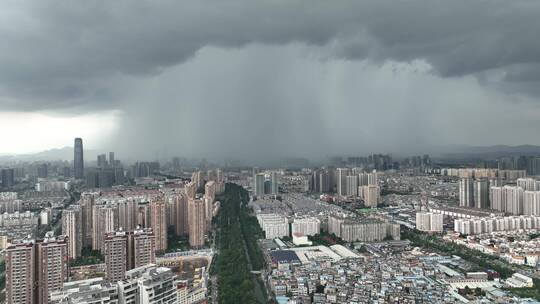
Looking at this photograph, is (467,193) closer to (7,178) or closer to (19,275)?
(19,275)

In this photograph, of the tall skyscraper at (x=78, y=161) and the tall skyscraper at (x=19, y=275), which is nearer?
the tall skyscraper at (x=19, y=275)

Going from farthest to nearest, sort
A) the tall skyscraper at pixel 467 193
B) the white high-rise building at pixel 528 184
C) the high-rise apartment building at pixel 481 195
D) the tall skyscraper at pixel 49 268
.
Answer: the tall skyscraper at pixel 467 193, the high-rise apartment building at pixel 481 195, the white high-rise building at pixel 528 184, the tall skyscraper at pixel 49 268

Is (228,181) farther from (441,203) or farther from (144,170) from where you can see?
(441,203)

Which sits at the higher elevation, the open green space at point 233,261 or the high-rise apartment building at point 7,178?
the high-rise apartment building at point 7,178

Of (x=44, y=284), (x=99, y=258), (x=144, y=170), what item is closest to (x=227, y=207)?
(x=99, y=258)

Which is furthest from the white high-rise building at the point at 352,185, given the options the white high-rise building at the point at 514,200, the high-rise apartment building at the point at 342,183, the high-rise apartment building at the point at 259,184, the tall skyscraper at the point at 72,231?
the tall skyscraper at the point at 72,231

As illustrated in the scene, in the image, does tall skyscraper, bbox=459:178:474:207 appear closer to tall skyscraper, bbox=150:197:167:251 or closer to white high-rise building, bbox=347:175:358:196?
white high-rise building, bbox=347:175:358:196

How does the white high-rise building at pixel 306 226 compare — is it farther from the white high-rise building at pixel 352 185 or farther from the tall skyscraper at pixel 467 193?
the white high-rise building at pixel 352 185

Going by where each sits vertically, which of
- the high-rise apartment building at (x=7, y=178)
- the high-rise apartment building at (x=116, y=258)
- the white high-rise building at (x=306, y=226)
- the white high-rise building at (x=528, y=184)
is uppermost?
the high-rise apartment building at (x=7, y=178)

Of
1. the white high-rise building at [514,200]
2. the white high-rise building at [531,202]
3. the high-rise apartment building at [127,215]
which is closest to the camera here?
the high-rise apartment building at [127,215]
